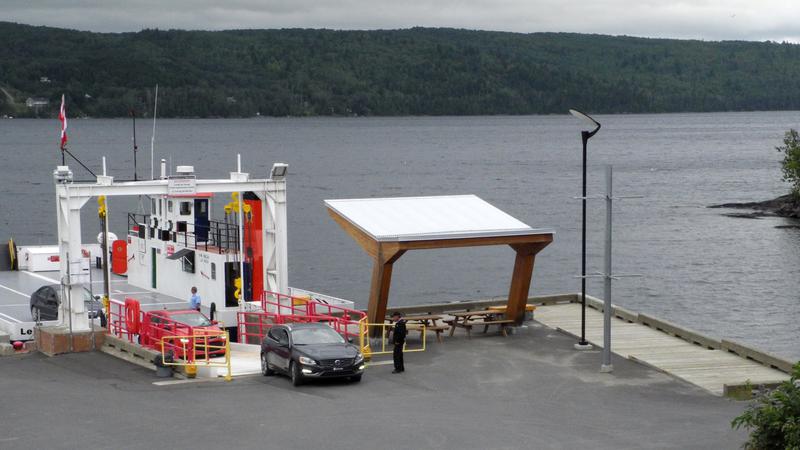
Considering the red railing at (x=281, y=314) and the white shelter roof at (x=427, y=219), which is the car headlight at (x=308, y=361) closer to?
the white shelter roof at (x=427, y=219)

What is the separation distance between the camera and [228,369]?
24156 mm

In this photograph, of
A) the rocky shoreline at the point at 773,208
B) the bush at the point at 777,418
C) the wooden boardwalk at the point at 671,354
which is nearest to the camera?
the bush at the point at 777,418

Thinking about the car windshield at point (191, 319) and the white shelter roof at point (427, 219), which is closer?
the car windshield at point (191, 319)

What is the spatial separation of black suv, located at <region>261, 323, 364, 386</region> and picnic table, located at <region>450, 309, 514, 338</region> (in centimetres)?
494

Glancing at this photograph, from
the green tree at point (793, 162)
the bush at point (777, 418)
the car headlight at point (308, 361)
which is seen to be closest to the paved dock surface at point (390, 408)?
the car headlight at point (308, 361)

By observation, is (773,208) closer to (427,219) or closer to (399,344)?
(427,219)

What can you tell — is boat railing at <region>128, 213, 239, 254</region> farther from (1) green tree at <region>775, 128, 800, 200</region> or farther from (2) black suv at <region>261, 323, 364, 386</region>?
(1) green tree at <region>775, 128, 800, 200</region>

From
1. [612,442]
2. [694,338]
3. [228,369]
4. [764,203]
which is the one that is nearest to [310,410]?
[228,369]

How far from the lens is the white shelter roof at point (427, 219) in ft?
89.5

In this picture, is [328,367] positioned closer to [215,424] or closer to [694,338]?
Answer: [215,424]

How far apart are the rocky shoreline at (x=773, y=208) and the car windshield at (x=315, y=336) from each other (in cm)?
7446

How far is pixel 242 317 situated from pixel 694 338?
1133 centimetres

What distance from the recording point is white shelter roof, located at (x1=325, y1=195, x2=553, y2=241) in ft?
89.5

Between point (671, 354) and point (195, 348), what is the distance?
10485 mm
